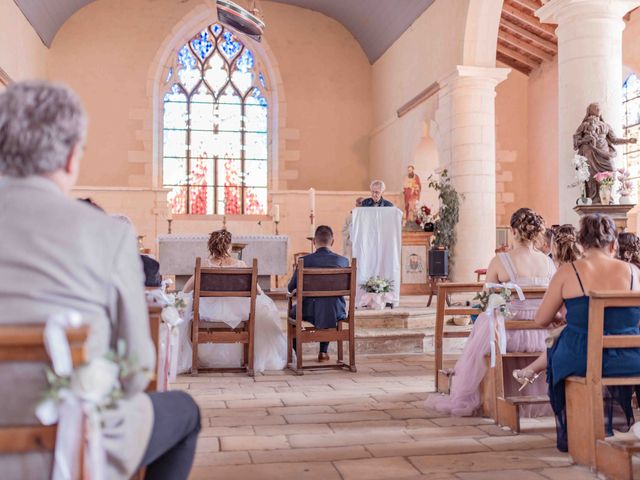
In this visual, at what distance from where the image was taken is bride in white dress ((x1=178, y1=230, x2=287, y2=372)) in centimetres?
563

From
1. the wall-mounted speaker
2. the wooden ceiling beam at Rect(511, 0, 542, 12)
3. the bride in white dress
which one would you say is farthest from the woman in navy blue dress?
the wooden ceiling beam at Rect(511, 0, 542, 12)

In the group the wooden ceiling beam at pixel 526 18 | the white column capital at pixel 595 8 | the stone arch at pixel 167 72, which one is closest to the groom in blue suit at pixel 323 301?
the white column capital at pixel 595 8

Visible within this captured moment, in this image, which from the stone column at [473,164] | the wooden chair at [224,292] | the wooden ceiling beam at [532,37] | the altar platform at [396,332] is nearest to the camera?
the wooden chair at [224,292]

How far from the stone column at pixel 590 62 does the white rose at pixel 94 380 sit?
6597 millimetres

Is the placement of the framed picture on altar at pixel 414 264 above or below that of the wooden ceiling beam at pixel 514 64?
below

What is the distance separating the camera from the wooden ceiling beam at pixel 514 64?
14133 mm

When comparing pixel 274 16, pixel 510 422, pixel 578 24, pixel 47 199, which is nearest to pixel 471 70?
pixel 578 24

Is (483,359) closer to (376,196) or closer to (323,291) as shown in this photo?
(323,291)

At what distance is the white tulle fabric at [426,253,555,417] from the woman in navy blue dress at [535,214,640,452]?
2.62 feet

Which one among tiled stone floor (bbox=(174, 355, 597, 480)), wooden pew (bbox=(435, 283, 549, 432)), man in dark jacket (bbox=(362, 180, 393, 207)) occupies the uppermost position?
man in dark jacket (bbox=(362, 180, 393, 207))

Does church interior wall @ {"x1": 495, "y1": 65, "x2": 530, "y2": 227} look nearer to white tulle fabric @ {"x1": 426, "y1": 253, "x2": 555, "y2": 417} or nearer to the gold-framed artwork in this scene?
the gold-framed artwork

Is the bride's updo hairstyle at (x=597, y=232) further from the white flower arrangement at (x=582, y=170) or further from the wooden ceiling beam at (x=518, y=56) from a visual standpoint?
the wooden ceiling beam at (x=518, y=56)

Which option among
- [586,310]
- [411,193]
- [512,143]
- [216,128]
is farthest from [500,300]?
[512,143]

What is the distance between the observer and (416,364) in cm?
603
